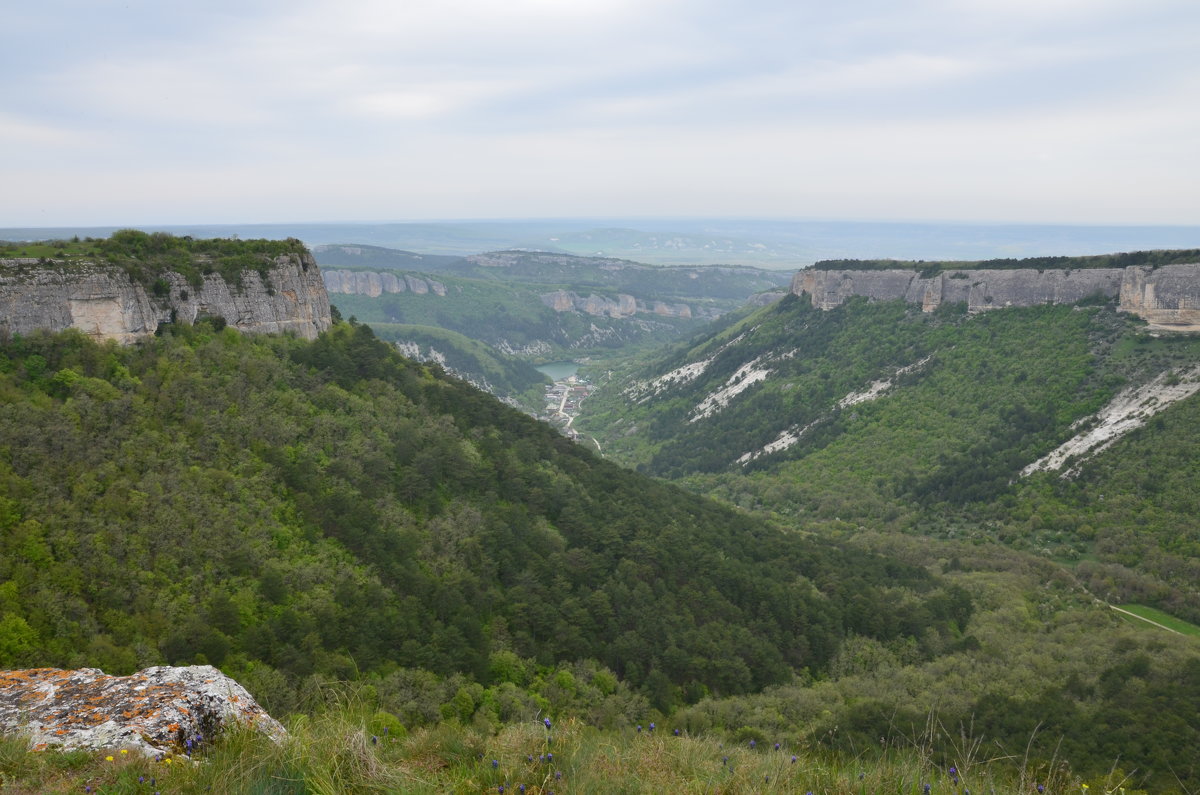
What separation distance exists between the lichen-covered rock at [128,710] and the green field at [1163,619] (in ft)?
147

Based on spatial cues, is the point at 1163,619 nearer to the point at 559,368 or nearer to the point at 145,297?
the point at 145,297

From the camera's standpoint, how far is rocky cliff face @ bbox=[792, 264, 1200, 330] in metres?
61.2

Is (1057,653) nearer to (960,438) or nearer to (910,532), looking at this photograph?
(910,532)

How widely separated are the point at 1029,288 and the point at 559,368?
382 feet

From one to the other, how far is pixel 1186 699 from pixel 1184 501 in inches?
1036

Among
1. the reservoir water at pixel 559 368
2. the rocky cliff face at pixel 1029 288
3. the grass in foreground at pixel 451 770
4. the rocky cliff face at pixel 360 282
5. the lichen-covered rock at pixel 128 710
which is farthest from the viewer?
the rocky cliff face at pixel 360 282

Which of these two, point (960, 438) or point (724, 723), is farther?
point (960, 438)

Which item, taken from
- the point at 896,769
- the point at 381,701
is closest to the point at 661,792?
the point at 896,769

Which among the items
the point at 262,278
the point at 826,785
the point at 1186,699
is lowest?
Answer: the point at 1186,699

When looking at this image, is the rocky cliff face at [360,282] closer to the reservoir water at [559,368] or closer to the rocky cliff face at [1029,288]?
the reservoir water at [559,368]

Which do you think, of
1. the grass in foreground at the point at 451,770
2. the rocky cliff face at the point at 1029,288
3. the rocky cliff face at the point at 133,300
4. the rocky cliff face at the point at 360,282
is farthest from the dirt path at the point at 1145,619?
the rocky cliff face at the point at 360,282

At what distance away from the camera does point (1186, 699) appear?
24.2 m

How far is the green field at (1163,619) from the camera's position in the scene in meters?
35.7

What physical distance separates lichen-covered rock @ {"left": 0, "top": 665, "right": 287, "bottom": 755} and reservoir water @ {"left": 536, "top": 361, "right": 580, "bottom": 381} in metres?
151
